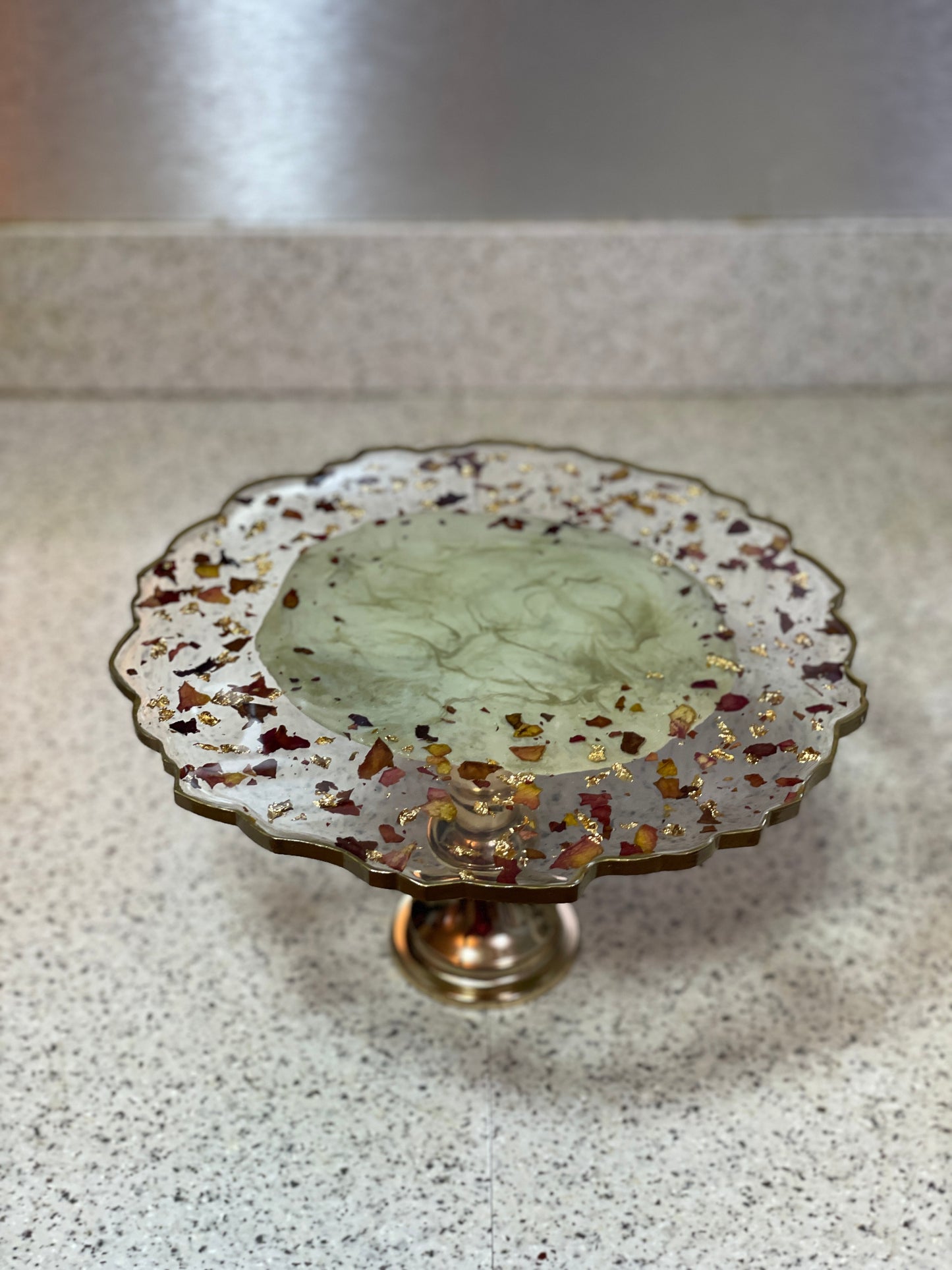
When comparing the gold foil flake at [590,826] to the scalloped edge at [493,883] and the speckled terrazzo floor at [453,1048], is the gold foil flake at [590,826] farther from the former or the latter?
the speckled terrazzo floor at [453,1048]

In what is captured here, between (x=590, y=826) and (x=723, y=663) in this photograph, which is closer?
(x=590, y=826)

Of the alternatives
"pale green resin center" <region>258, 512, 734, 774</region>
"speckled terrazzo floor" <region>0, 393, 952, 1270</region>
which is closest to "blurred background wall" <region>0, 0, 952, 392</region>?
"speckled terrazzo floor" <region>0, 393, 952, 1270</region>

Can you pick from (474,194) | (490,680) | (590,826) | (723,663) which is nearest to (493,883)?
(590,826)

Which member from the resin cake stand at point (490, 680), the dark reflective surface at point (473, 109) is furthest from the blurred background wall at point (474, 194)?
the resin cake stand at point (490, 680)

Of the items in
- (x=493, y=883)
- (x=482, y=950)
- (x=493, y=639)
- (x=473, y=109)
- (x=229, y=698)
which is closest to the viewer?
(x=493, y=883)

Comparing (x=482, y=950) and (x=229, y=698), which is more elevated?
(x=229, y=698)

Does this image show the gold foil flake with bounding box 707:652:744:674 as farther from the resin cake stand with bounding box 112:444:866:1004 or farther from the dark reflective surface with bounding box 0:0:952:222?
the dark reflective surface with bounding box 0:0:952:222

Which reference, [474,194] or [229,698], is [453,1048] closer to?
[229,698]
